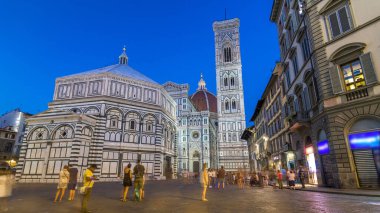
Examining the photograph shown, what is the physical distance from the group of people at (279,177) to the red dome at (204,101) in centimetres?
6724

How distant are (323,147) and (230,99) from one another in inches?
2136

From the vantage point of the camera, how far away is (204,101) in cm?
9362

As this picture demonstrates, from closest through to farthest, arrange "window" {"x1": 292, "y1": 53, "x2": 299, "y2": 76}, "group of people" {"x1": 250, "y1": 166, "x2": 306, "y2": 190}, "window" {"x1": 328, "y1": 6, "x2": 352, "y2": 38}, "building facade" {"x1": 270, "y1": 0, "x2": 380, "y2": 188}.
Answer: "building facade" {"x1": 270, "y1": 0, "x2": 380, "y2": 188} → "window" {"x1": 328, "y1": 6, "x2": 352, "y2": 38} → "group of people" {"x1": 250, "y1": 166, "x2": 306, "y2": 190} → "window" {"x1": 292, "y1": 53, "x2": 299, "y2": 76}

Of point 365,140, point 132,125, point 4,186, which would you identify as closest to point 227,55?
point 132,125

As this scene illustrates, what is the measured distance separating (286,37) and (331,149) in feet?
42.4

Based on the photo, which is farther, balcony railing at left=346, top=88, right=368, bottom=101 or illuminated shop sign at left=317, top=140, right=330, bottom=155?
illuminated shop sign at left=317, top=140, right=330, bottom=155

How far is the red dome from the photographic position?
91631 mm

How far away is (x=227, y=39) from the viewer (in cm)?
7444

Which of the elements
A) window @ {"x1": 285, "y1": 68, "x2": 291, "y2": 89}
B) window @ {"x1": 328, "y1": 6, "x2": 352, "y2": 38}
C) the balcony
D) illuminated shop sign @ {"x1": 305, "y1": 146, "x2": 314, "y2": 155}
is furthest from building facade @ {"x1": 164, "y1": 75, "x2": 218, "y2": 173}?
window @ {"x1": 328, "y1": 6, "x2": 352, "y2": 38}

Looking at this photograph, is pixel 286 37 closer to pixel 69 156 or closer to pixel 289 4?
pixel 289 4

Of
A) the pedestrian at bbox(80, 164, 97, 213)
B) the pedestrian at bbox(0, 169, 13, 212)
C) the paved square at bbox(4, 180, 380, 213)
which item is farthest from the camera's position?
the paved square at bbox(4, 180, 380, 213)

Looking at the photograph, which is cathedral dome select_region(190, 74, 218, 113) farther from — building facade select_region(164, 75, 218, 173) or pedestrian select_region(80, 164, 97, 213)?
pedestrian select_region(80, 164, 97, 213)

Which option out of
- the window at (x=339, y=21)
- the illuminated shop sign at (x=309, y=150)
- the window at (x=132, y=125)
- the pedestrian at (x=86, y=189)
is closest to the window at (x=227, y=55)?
the window at (x=132, y=125)

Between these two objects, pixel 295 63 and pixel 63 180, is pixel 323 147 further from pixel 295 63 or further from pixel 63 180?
pixel 63 180
